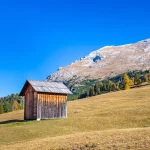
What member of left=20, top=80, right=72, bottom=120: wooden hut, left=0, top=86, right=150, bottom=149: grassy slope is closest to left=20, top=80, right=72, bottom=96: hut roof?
left=20, top=80, right=72, bottom=120: wooden hut

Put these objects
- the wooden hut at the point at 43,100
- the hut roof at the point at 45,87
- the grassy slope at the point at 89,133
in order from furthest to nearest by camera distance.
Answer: the hut roof at the point at 45,87
the wooden hut at the point at 43,100
the grassy slope at the point at 89,133

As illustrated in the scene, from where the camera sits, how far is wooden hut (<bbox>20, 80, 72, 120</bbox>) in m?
53.3

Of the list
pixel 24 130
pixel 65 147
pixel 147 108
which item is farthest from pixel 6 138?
pixel 147 108

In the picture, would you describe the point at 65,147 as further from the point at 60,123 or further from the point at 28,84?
the point at 28,84

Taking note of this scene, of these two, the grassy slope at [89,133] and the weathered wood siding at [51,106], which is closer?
the grassy slope at [89,133]

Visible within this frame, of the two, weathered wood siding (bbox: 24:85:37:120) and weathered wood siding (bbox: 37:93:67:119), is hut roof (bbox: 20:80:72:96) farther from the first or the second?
weathered wood siding (bbox: 24:85:37:120)

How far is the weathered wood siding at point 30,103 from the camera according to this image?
53300mm

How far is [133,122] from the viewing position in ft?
139

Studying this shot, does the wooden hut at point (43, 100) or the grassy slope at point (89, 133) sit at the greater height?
the wooden hut at point (43, 100)

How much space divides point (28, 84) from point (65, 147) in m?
31.9

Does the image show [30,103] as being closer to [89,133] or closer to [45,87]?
[45,87]

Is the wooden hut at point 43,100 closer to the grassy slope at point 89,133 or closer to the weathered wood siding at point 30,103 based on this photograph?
the weathered wood siding at point 30,103

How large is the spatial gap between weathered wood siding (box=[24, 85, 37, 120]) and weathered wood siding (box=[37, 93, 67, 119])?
3.00 ft

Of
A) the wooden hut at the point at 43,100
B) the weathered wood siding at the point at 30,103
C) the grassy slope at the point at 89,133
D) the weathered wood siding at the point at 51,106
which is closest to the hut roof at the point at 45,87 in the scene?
the wooden hut at the point at 43,100
